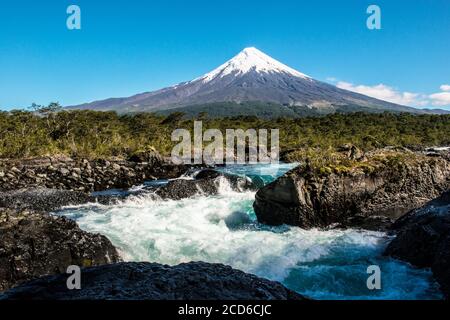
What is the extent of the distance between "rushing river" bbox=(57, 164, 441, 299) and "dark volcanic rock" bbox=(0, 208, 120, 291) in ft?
4.38

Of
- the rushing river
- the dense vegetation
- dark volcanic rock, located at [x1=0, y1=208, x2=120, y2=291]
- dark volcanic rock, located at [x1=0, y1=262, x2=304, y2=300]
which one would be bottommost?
the rushing river

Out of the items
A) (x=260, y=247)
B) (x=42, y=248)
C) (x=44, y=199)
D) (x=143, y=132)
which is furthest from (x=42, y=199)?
(x=143, y=132)

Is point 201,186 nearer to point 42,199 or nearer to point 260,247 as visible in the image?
point 42,199

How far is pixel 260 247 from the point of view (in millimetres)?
11672

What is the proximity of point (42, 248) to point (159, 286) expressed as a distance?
20.1 feet

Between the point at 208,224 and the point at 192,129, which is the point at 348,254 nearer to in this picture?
the point at 208,224

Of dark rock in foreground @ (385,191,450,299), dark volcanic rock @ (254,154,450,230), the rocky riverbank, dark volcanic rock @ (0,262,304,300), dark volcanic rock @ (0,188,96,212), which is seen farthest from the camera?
the rocky riverbank

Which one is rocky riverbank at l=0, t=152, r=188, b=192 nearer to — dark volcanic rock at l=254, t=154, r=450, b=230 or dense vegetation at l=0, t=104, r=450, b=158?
dense vegetation at l=0, t=104, r=450, b=158

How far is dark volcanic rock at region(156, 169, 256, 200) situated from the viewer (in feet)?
73.0

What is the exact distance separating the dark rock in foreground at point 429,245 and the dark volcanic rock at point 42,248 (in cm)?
725

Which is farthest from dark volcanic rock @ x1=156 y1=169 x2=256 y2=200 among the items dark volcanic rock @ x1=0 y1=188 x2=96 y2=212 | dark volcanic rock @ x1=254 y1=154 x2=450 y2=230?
dark volcanic rock @ x1=254 y1=154 x2=450 y2=230
